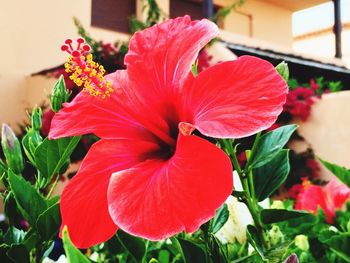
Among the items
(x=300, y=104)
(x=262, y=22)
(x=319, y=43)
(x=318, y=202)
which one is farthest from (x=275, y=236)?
(x=319, y=43)

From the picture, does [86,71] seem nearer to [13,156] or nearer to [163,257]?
[13,156]

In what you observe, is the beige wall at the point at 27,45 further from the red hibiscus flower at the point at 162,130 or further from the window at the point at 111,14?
the red hibiscus flower at the point at 162,130

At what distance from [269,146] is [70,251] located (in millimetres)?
217

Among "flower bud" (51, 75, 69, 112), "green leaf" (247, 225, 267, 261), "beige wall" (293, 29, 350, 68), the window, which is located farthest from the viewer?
"beige wall" (293, 29, 350, 68)

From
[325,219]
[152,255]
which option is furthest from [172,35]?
[325,219]

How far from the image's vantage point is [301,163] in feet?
16.4

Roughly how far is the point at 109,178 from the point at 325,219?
1.59 ft

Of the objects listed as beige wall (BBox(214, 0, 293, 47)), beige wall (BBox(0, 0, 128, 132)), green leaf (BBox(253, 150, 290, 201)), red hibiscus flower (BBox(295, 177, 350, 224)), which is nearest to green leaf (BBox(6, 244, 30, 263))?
green leaf (BBox(253, 150, 290, 201))

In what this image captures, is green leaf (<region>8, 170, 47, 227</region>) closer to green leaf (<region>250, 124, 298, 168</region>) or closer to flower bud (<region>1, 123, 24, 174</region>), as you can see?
flower bud (<region>1, 123, 24, 174</region>)

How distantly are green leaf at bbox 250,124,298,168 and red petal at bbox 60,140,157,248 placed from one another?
0.09 m

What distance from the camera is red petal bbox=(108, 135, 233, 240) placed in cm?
39

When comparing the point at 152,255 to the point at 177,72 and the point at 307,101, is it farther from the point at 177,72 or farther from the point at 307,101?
the point at 307,101

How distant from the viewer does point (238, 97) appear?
1.42 ft

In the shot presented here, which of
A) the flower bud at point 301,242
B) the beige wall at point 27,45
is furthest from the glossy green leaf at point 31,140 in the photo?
the beige wall at point 27,45
